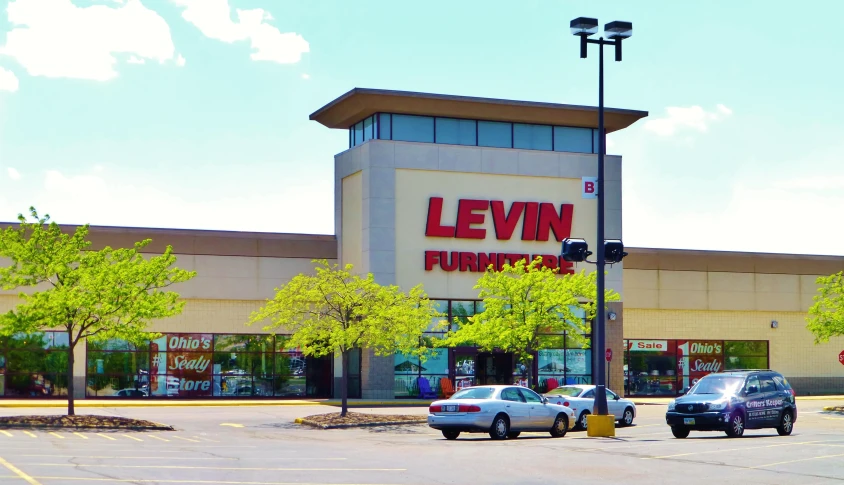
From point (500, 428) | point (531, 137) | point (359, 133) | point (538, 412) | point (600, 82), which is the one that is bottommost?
point (500, 428)

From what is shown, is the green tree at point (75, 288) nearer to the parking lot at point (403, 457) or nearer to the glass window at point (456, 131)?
the parking lot at point (403, 457)

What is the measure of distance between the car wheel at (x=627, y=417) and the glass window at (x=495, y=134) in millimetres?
19137

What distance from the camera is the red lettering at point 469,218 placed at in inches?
1932

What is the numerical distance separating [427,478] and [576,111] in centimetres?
3609

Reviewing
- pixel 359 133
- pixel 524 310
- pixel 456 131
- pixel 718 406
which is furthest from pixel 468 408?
pixel 359 133

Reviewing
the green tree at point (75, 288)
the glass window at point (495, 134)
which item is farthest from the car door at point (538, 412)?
the glass window at point (495, 134)

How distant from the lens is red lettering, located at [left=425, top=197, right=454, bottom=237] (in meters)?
48.5

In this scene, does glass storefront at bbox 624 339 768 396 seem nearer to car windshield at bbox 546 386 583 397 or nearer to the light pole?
car windshield at bbox 546 386 583 397

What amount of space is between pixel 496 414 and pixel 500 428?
0.39m

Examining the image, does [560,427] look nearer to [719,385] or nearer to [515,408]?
[515,408]

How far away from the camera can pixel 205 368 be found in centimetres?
4841

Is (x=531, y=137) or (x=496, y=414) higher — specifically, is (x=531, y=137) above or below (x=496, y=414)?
above

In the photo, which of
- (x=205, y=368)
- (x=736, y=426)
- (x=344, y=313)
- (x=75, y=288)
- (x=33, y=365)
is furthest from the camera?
(x=205, y=368)

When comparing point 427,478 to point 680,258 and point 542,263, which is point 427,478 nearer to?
point 542,263
